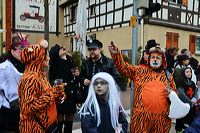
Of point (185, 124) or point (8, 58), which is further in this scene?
point (185, 124)

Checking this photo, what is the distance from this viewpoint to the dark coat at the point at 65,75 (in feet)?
15.8

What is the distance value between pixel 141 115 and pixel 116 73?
0.95 metres

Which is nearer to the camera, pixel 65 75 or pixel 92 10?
pixel 65 75

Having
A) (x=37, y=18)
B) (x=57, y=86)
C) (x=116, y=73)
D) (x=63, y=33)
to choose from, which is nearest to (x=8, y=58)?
(x=57, y=86)

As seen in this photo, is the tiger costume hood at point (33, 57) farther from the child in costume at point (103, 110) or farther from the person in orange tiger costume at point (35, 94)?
the child in costume at point (103, 110)

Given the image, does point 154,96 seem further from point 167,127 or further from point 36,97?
point 36,97

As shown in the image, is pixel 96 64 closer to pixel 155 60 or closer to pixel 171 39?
pixel 155 60

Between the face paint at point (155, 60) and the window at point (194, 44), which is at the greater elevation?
the window at point (194, 44)

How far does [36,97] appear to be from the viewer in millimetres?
3061

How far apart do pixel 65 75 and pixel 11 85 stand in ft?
4.04

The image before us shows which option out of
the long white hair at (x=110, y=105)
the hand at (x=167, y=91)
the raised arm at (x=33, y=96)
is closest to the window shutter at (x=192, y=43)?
the hand at (x=167, y=91)

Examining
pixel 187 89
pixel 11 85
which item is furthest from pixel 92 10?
pixel 11 85

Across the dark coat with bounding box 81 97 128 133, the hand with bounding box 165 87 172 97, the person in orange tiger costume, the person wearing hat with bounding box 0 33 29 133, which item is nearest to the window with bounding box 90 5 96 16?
the person wearing hat with bounding box 0 33 29 133

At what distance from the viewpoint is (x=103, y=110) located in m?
3.08
